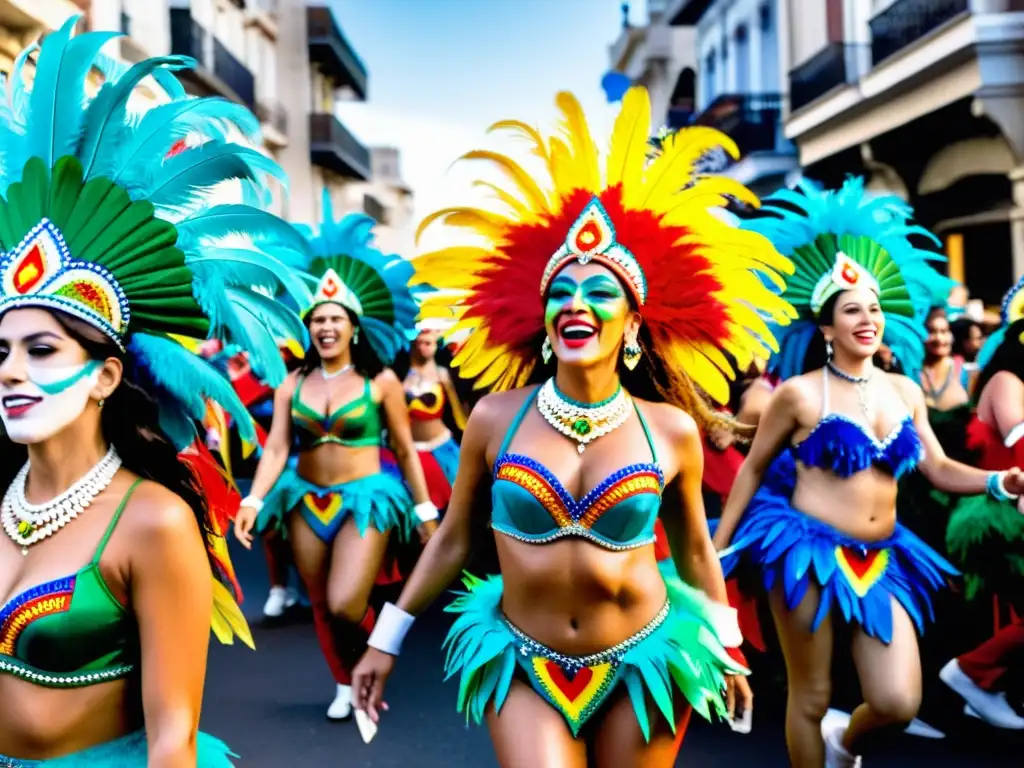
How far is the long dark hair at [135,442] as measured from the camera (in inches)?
97.0

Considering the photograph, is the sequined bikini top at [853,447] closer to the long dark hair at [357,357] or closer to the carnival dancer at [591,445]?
the carnival dancer at [591,445]

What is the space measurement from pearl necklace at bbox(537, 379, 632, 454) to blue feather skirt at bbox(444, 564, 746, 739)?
0.53 m

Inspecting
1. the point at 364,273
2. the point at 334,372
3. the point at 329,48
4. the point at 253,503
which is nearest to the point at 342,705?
the point at 253,503

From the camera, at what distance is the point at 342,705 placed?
5453 mm

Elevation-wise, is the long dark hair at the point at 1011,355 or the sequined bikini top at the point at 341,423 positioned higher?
the long dark hair at the point at 1011,355

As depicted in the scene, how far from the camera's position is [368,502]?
18.1 ft

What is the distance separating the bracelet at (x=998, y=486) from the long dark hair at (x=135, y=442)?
3.08 m

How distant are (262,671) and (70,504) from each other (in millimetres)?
4386

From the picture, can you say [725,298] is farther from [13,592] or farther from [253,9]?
[253,9]

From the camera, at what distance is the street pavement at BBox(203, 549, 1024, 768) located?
16.1 ft

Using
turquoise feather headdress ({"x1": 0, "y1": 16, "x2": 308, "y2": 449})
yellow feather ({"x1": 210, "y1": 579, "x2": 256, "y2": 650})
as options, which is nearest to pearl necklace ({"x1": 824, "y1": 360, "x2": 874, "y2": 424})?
turquoise feather headdress ({"x1": 0, "y1": 16, "x2": 308, "y2": 449})

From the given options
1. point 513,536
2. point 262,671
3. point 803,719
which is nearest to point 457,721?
point 262,671

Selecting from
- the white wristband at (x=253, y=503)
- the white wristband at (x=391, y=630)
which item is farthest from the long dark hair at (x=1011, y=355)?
the white wristband at (x=253, y=503)

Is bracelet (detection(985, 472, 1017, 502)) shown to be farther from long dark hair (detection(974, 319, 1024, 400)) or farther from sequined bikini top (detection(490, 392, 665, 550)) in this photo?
sequined bikini top (detection(490, 392, 665, 550))
